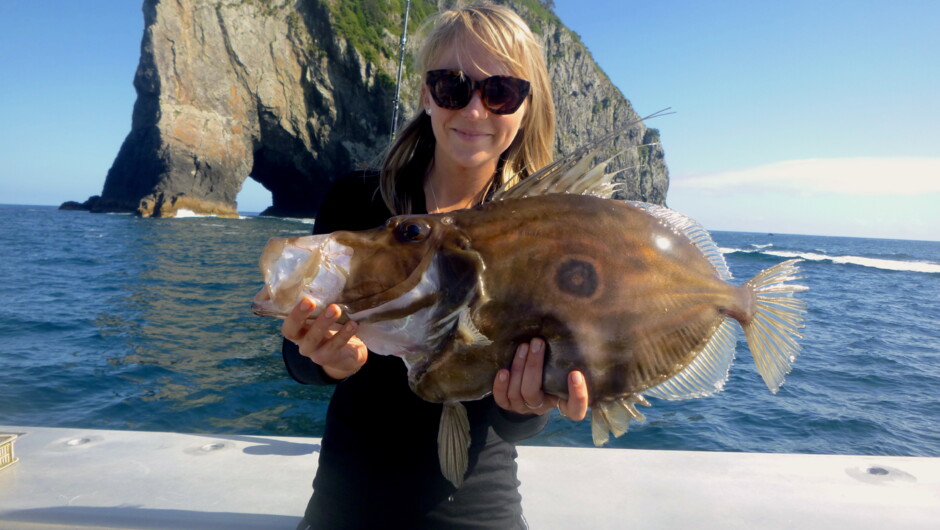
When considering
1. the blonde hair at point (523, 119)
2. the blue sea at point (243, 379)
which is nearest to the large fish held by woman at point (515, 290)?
the blonde hair at point (523, 119)

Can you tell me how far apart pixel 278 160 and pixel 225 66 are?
9.12m

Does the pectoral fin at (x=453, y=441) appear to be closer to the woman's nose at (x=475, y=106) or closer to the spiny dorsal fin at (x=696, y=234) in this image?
the spiny dorsal fin at (x=696, y=234)

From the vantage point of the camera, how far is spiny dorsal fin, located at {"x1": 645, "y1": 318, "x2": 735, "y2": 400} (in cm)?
186

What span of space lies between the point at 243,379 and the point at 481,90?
8.03 meters

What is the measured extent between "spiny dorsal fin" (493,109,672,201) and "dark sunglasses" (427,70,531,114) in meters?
0.38

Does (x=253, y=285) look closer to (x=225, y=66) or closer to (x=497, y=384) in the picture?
(x=497, y=384)

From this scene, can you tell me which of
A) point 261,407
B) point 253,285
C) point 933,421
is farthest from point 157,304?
point 933,421

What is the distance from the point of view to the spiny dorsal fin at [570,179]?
71.6 inches

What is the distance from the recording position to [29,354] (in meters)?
10.0

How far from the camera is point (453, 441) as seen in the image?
1.82 meters

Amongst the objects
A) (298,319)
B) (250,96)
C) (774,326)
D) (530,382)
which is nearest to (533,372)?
(530,382)

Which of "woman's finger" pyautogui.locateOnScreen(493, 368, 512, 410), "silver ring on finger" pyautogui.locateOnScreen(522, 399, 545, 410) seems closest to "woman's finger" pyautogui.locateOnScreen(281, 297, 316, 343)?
"woman's finger" pyautogui.locateOnScreen(493, 368, 512, 410)

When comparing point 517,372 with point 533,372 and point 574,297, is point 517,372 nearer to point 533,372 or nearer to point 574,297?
point 533,372

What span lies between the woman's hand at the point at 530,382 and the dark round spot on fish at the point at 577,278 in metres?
0.17
